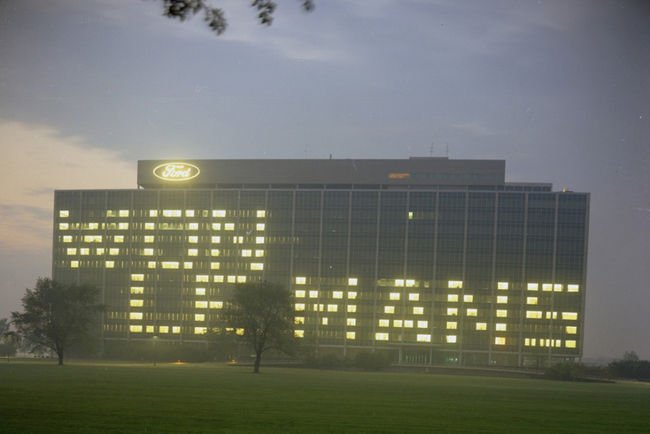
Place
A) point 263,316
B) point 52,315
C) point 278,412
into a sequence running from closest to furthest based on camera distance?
point 278,412, point 263,316, point 52,315

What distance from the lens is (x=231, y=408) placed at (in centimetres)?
4794

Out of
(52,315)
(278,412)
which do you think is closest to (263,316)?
(52,315)

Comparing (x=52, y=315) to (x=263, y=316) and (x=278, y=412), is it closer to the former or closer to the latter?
(x=263, y=316)

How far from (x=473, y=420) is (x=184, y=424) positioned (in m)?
15.5

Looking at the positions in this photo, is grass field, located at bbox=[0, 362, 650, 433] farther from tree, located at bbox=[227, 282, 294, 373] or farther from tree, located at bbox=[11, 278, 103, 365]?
tree, located at bbox=[11, 278, 103, 365]

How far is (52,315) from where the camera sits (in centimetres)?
13275

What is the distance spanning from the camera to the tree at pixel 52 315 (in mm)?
131500

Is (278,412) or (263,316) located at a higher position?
(278,412)

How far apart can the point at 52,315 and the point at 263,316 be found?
107 feet

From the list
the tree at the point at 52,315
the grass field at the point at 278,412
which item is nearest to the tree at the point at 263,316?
the tree at the point at 52,315

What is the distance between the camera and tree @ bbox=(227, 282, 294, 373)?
12725cm

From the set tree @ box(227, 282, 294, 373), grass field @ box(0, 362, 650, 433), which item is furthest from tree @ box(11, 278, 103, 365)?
grass field @ box(0, 362, 650, 433)

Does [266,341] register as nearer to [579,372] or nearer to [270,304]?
[270,304]

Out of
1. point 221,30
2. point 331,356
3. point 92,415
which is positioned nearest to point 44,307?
point 331,356
